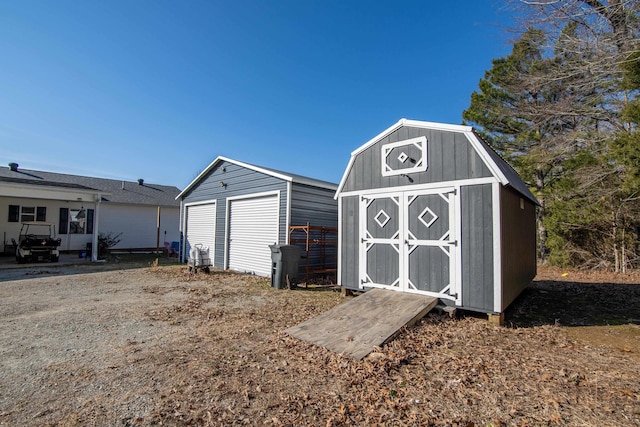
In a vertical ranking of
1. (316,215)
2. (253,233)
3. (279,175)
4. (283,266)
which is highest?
(279,175)

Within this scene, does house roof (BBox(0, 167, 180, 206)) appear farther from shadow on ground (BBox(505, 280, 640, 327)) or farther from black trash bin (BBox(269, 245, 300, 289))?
shadow on ground (BBox(505, 280, 640, 327))

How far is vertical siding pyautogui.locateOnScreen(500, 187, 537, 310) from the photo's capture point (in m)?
5.13

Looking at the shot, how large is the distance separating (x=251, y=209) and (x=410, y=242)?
6273 mm

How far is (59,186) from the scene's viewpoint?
12453mm

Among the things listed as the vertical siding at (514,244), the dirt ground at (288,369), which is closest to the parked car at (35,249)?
the dirt ground at (288,369)

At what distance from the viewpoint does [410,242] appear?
5.87 m

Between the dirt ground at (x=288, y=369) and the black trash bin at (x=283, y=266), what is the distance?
5.62ft

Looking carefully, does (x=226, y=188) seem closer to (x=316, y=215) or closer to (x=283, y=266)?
(x=316, y=215)

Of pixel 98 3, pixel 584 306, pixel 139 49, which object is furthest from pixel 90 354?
pixel 584 306

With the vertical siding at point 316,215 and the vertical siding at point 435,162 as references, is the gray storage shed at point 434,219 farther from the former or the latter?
the vertical siding at point 316,215

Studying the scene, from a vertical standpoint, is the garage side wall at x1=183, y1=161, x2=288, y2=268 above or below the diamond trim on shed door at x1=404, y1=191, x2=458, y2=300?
above

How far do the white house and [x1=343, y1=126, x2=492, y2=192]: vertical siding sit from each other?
12.5 meters

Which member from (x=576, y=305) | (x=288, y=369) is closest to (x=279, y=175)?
(x=288, y=369)

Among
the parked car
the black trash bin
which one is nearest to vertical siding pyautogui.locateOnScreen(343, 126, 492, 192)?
the black trash bin
